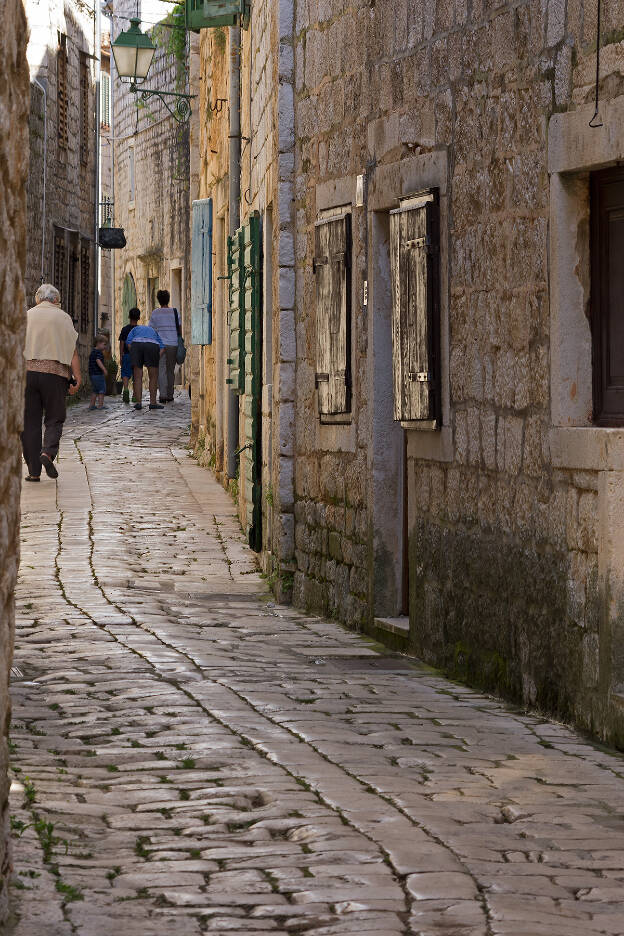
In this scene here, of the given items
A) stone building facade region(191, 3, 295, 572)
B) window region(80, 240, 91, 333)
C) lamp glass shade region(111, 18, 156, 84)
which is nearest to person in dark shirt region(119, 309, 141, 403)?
window region(80, 240, 91, 333)

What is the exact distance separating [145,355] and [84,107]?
823cm


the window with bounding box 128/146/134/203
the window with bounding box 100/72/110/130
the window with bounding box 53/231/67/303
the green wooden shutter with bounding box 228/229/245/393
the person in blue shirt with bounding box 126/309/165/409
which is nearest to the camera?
the green wooden shutter with bounding box 228/229/245/393

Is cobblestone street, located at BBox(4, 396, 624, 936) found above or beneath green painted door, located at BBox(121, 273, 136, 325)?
beneath

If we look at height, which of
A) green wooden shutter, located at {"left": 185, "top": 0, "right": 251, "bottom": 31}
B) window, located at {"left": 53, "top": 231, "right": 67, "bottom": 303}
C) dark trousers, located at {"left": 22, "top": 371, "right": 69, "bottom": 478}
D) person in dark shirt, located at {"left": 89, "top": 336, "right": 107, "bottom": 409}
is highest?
green wooden shutter, located at {"left": 185, "top": 0, "right": 251, "bottom": 31}

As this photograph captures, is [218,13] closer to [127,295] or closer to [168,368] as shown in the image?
[168,368]

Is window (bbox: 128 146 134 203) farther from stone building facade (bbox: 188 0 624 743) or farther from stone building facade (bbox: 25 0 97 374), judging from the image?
stone building facade (bbox: 188 0 624 743)

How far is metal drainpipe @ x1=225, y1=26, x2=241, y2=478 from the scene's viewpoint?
14.1 metres

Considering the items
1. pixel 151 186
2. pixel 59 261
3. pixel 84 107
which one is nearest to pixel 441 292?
pixel 59 261

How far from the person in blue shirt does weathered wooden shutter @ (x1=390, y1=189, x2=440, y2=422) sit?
46.6 ft

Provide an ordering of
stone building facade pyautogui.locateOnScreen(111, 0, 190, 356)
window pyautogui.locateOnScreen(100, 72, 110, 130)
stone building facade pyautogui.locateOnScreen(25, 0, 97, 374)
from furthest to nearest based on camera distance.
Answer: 1. window pyautogui.locateOnScreen(100, 72, 110, 130)
2. stone building facade pyautogui.locateOnScreen(111, 0, 190, 356)
3. stone building facade pyautogui.locateOnScreen(25, 0, 97, 374)

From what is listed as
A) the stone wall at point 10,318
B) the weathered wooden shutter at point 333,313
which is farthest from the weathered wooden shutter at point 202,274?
the stone wall at point 10,318

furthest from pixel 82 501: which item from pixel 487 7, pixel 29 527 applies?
pixel 487 7

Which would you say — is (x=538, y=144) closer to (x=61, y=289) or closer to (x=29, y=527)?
(x=29, y=527)

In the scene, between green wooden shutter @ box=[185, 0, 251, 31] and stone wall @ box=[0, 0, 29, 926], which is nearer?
stone wall @ box=[0, 0, 29, 926]
